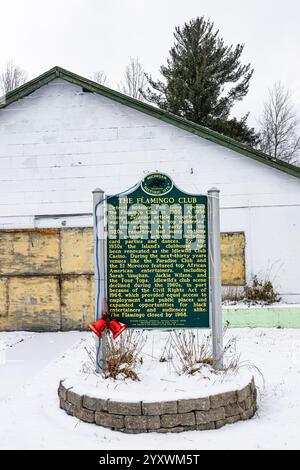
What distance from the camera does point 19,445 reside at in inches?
171

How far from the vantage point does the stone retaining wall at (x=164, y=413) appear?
4.60 m

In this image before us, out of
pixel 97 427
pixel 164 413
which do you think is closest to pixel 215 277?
pixel 164 413

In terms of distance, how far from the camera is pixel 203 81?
84.9 feet

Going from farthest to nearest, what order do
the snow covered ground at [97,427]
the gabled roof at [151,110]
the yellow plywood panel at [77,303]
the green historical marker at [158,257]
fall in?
1. the yellow plywood panel at [77,303]
2. the gabled roof at [151,110]
3. the green historical marker at [158,257]
4. the snow covered ground at [97,427]

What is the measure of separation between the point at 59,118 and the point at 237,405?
774 centimetres

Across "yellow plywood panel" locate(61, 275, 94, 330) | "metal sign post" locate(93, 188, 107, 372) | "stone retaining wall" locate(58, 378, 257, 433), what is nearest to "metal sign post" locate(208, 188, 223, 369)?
"stone retaining wall" locate(58, 378, 257, 433)

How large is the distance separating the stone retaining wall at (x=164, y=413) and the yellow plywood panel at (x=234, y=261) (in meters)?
5.03

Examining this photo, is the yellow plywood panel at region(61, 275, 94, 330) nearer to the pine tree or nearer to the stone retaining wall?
the stone retaining wall

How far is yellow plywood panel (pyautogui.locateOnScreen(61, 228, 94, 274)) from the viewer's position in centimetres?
1013

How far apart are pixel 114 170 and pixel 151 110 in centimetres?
157

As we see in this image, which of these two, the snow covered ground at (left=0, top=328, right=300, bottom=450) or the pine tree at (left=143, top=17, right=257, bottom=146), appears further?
the pine tree at (left=143, top=17, right=257, bottom=146)

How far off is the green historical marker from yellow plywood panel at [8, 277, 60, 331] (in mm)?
4952

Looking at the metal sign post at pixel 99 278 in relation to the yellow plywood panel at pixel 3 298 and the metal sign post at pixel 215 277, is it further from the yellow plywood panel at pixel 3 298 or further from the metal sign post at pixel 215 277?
the yellow plywood panel at pixel 3 298

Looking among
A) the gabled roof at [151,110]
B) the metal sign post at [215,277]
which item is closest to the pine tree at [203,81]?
the gabled roof at [151,110]
